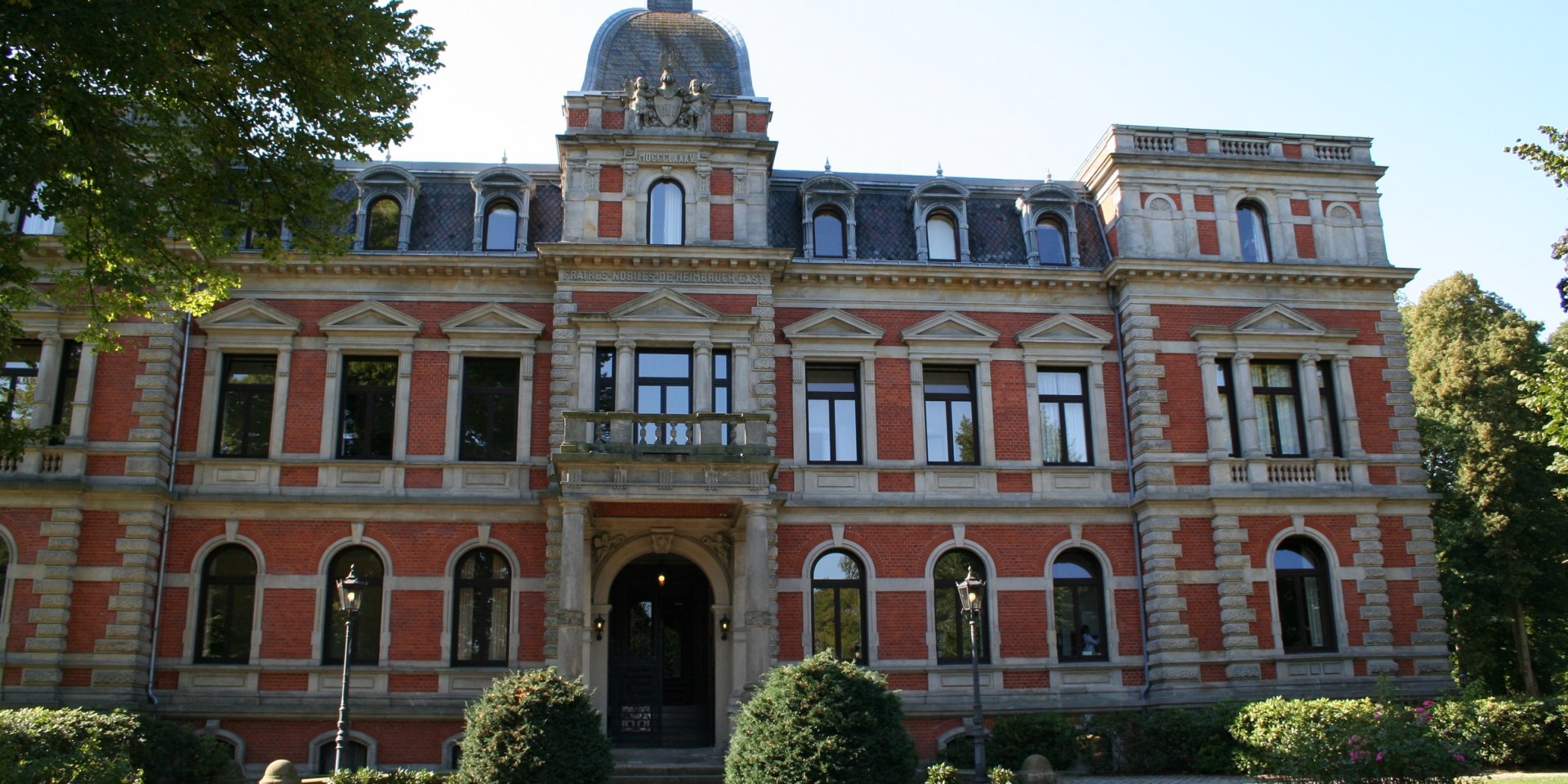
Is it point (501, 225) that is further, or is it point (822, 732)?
point (501, 225)

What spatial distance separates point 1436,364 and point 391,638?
29.8 meters

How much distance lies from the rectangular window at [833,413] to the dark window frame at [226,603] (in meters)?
11.0

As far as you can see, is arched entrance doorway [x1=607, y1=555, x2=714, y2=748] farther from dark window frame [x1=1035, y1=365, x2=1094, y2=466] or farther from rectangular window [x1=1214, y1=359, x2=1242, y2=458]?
rectangular window [x1=1214, y1=359, x2=1242, y2=458]

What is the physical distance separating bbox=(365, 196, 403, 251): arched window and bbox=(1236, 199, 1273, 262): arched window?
17966 mm

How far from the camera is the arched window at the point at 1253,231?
25844mm

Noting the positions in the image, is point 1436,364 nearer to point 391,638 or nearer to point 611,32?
point 611,32

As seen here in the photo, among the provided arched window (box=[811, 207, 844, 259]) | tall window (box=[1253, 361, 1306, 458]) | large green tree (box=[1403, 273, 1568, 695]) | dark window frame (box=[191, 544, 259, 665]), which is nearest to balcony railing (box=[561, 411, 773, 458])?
arched window (box=[811, 207, 844, 259])

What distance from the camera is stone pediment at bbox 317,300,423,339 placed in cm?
2370

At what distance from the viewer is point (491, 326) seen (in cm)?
2398

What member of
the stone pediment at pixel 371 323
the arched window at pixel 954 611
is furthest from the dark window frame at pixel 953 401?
the stone pediment at pixel 371 323

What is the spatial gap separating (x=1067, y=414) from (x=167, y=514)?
18.0m

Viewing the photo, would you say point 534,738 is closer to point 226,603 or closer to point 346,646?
point 346,646

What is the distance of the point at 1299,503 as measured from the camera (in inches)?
938

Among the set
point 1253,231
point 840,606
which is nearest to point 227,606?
point 840,606
